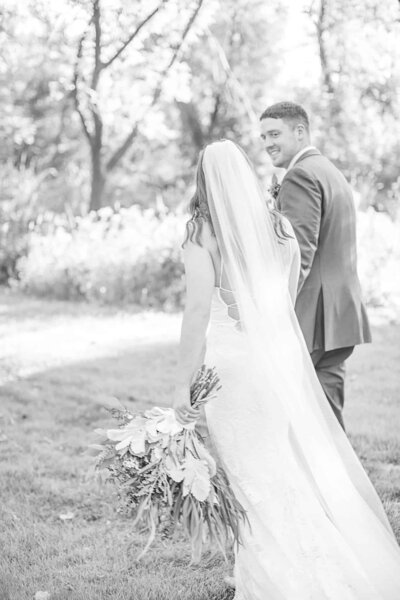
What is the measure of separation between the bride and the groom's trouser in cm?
90

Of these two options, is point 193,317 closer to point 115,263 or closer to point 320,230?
point 320,230

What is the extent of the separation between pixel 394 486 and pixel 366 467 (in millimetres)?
374

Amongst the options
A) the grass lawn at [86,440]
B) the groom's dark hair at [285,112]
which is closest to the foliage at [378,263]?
the grass lawn at [86,440]

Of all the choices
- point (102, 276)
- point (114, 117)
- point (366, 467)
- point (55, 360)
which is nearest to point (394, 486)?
point (366, 467)

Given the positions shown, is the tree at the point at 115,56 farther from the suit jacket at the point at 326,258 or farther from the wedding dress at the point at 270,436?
the wedding dress at the point at 270,436

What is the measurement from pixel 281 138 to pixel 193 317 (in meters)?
1.53

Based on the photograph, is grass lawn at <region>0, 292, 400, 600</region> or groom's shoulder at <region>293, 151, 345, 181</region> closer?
grass lawn at <region>0, 292, 400, 600</region>

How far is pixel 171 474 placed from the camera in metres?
2.71

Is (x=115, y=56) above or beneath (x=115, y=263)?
above

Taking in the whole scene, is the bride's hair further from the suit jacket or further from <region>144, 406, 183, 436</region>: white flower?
the suit jacket

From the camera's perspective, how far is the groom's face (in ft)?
12.9

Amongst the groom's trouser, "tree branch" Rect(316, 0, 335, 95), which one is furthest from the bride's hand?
"tree branch" Rect(316, 0, 335, 95)

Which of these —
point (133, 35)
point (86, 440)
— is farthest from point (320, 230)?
point (133, 35)

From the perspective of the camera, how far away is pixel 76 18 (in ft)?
35.2
